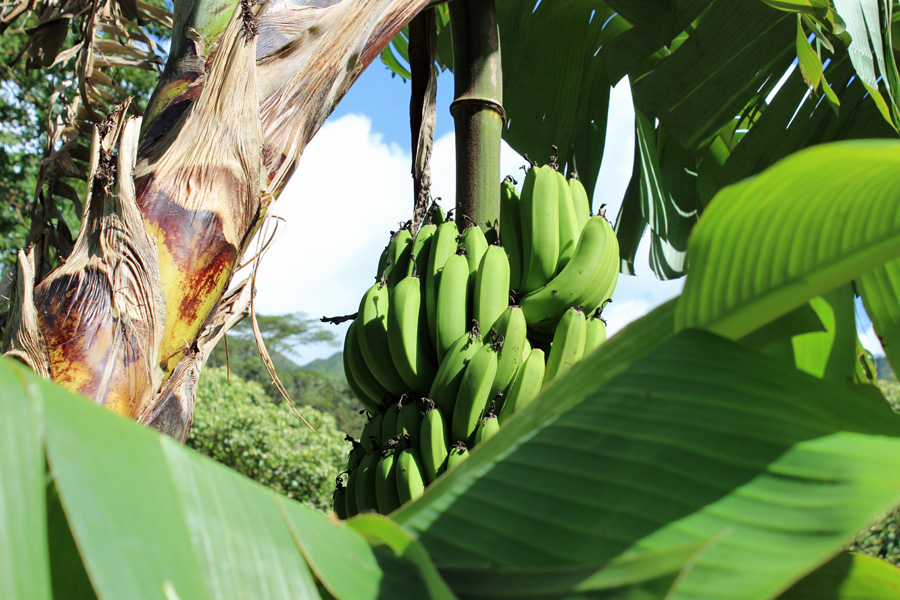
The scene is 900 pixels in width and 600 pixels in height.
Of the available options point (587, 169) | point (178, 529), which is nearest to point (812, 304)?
point (178, 529)

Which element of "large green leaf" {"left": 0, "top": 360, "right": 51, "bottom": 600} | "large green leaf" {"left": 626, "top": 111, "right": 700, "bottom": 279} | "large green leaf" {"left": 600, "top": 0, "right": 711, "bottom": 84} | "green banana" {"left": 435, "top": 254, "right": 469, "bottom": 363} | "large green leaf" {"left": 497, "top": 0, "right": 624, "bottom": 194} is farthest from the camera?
"large green leaf" {"left": 626, "top": 111, "right": 700, "bottom": 279}

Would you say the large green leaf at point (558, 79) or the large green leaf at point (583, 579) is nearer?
the large green leaf at point (583, 579)

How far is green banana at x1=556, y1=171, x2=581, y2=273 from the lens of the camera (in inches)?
49.4

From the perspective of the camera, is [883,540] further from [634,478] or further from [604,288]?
[634,478]

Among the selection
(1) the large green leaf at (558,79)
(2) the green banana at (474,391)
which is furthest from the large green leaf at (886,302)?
(1) the large green leaf at (558,79)

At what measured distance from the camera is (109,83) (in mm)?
1457

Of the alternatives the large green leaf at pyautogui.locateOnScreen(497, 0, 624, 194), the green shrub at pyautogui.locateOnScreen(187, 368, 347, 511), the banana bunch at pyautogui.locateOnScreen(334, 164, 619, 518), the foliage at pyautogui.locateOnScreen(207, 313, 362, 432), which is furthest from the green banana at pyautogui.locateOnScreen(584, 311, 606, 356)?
the foliage at pyautogui.locateOnScreen(207, 313, 362, 432)

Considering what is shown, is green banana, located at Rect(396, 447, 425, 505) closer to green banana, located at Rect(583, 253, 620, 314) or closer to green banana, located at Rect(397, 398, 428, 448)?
green banana, located at Rect(397, 398, 428, 448)

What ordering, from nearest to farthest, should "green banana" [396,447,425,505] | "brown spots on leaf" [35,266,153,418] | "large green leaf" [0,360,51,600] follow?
"large green leaf" [0,360,51,600] < "brown spots on leaf" [35,266,153,418] < "green banana" [396,447,425,505]

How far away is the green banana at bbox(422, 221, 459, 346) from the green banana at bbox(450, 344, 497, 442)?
136 mm

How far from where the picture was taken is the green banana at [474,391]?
1.03m

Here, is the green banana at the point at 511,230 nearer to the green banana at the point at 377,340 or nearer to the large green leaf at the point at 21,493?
the green banana at the point at 377,340

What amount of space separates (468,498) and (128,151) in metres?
0.63

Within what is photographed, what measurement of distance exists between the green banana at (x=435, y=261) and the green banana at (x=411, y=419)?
118mm
